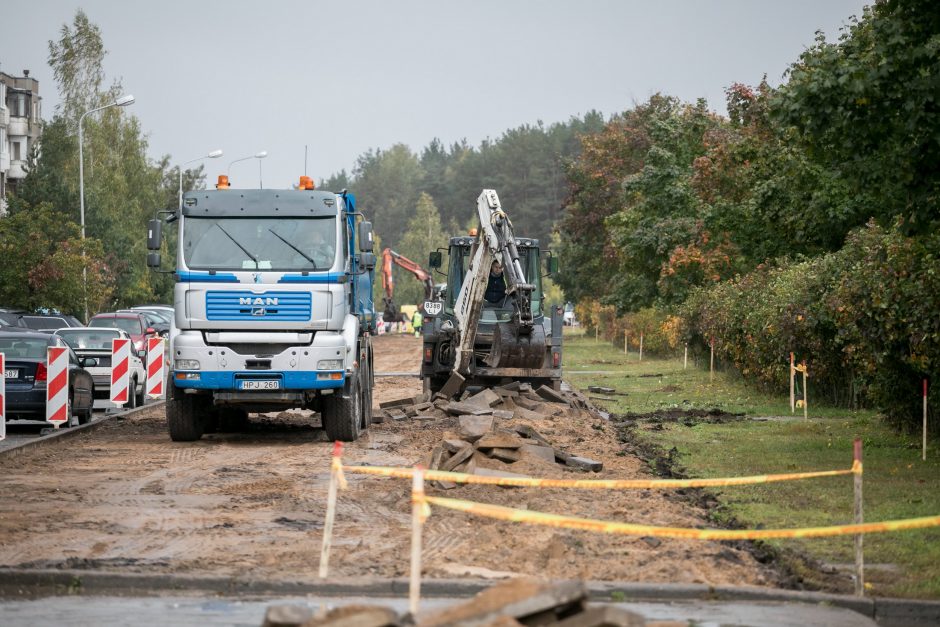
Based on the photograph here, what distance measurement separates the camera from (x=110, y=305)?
6481 cm

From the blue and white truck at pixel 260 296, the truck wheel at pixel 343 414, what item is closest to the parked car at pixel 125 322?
→ the truck wheel at pixel 343 414

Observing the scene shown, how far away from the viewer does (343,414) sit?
20406 millimetres

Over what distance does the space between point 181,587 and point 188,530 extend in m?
2.50

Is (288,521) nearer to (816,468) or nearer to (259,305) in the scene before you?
(816,468)

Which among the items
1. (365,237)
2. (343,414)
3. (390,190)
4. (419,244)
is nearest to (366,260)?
(365,237)

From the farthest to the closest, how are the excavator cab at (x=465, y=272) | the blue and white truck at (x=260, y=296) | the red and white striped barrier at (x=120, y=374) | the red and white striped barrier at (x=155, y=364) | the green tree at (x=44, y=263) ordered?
the green tree at (x=44, y=263), the red and white striped barrier at (x=155, y=364), the excavator cab at (x=465, y=272), the red and white striped barrier at (x=120, y=374), the blue and white truck at (x=260, y=296)

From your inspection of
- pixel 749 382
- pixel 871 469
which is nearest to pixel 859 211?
pixel 749 382

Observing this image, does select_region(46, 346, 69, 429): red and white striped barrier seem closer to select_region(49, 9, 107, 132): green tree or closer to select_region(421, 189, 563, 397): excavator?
select_region(421, 189, 563, 397): excavator

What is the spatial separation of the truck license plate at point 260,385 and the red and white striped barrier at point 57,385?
12.1ft

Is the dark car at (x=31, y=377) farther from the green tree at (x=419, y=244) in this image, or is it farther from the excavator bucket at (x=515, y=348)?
the green tree at (x=419, y=244)

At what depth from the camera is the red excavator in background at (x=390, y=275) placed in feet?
222

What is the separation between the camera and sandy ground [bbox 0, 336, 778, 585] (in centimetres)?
1023

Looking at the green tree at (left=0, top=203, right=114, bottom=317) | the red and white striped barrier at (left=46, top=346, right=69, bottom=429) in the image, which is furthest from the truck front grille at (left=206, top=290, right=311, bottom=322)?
the green tree at (left=0, top=203, right=114, bottom=317)

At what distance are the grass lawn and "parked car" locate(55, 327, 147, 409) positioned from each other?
994cm
